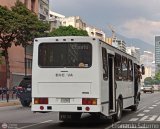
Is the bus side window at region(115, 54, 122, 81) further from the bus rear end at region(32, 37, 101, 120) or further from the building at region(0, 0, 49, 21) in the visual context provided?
the building at region(0, 0, 49, 21)

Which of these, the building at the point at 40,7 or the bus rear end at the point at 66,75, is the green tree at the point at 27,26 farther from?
the bus rear end at the point at 66,75

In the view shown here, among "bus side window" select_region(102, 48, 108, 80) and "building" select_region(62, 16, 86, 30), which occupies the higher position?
"building" select_region(62, 16, 86, 30)

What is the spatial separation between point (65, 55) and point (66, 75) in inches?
28.5

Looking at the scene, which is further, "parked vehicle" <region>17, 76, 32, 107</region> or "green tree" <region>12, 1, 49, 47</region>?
"green tree" <region>12, 1, 49, 47</region>

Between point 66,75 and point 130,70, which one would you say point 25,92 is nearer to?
point 130,70

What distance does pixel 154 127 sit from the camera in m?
15.9

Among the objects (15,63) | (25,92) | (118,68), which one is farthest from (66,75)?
(15,63)

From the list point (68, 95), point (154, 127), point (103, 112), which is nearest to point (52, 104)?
point (68, 95)

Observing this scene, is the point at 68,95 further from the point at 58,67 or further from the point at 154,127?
the point at 154,127

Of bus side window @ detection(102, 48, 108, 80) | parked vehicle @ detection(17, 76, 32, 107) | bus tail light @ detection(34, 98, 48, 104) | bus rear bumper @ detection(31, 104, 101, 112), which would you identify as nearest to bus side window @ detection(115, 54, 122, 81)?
bus side window @ detection(102, 48, 108, 80)

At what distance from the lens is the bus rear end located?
15578 millimetres

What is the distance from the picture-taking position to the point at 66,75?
15.9m

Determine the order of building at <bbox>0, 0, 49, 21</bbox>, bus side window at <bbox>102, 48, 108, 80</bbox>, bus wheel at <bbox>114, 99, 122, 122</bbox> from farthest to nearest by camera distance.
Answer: building at <bbox>0, 0, 49, 21</bbox>
bus wheel at <bbox>114, 99, 122, 122</bbox>
bus side window at <bbox>102, 48, 108, 80</bbox>

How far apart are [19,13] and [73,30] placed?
81.5 ft
